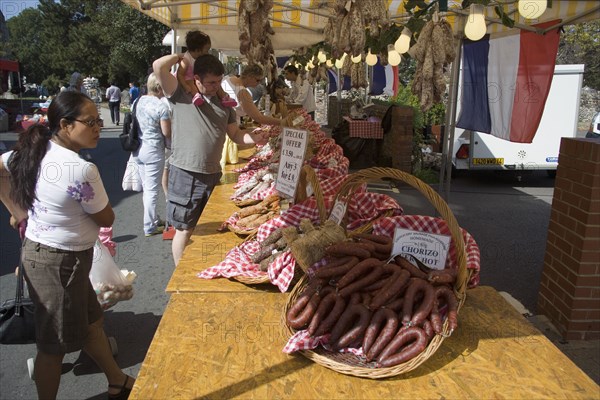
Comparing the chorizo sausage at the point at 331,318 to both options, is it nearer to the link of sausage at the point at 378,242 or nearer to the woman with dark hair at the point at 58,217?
the link of sausage at the point at 378,242

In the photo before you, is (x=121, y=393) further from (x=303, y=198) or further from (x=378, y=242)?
(x=378, y=242)

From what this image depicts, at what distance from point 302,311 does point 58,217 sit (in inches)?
53.2

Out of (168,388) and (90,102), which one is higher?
(90,102)

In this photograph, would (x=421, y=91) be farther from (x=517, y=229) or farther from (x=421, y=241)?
(x=517, y=229)

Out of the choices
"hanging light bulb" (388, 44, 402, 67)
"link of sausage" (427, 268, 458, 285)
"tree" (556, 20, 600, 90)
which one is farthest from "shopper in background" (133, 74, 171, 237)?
"tree" (556, 20, 600, 90)

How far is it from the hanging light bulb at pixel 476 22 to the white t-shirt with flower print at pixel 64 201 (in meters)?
3.22

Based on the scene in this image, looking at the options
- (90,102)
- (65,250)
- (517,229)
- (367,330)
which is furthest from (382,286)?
(517,229)

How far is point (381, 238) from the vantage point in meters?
2.36

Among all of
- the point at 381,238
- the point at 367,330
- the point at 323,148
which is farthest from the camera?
the point at 323,148

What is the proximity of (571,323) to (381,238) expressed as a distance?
220 cm

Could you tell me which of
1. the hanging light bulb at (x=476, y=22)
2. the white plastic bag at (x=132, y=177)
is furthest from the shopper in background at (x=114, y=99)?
the hanging light bulb at (x=476, y=22)

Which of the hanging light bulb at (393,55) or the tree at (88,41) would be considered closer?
the hanging light bulb at (393,55)

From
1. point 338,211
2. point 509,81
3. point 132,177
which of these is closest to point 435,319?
point 338,211

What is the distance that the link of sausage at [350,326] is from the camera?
6.17 feet
